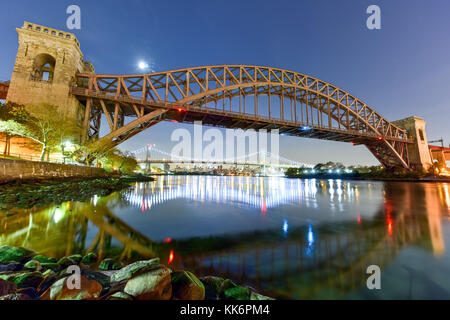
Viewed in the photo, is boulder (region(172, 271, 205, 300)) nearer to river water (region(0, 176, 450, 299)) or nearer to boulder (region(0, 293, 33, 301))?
river water (region(0, 176, 450, 299))

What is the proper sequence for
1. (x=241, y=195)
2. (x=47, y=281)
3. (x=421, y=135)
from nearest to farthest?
(x=47, y=281) < (x=241, y=195) < (x=421, y=135)

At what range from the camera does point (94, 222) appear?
5207 millimetres

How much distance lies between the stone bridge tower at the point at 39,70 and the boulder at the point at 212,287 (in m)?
23.1

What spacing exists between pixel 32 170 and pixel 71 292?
1406 cm

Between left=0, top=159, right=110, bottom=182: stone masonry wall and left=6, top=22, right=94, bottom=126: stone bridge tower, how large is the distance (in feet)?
22.6

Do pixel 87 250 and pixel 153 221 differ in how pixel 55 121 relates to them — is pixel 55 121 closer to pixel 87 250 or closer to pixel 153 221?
pixel 153 221

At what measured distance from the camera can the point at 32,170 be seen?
11.0 metres

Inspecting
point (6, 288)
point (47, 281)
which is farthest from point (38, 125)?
point (6, 288)

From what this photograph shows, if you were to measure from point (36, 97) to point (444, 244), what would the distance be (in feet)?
99.8

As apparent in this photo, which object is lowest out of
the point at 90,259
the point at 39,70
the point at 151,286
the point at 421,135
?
the point at 90,259

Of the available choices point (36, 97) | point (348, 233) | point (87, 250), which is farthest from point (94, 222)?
point (36, 97)

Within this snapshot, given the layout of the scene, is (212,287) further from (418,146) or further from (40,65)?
(418,146)

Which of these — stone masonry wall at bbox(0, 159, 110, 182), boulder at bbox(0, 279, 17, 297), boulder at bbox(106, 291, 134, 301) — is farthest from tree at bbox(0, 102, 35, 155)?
boulder at bbox(106, 291, 134, 301)

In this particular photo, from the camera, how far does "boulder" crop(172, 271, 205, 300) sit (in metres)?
1.94
